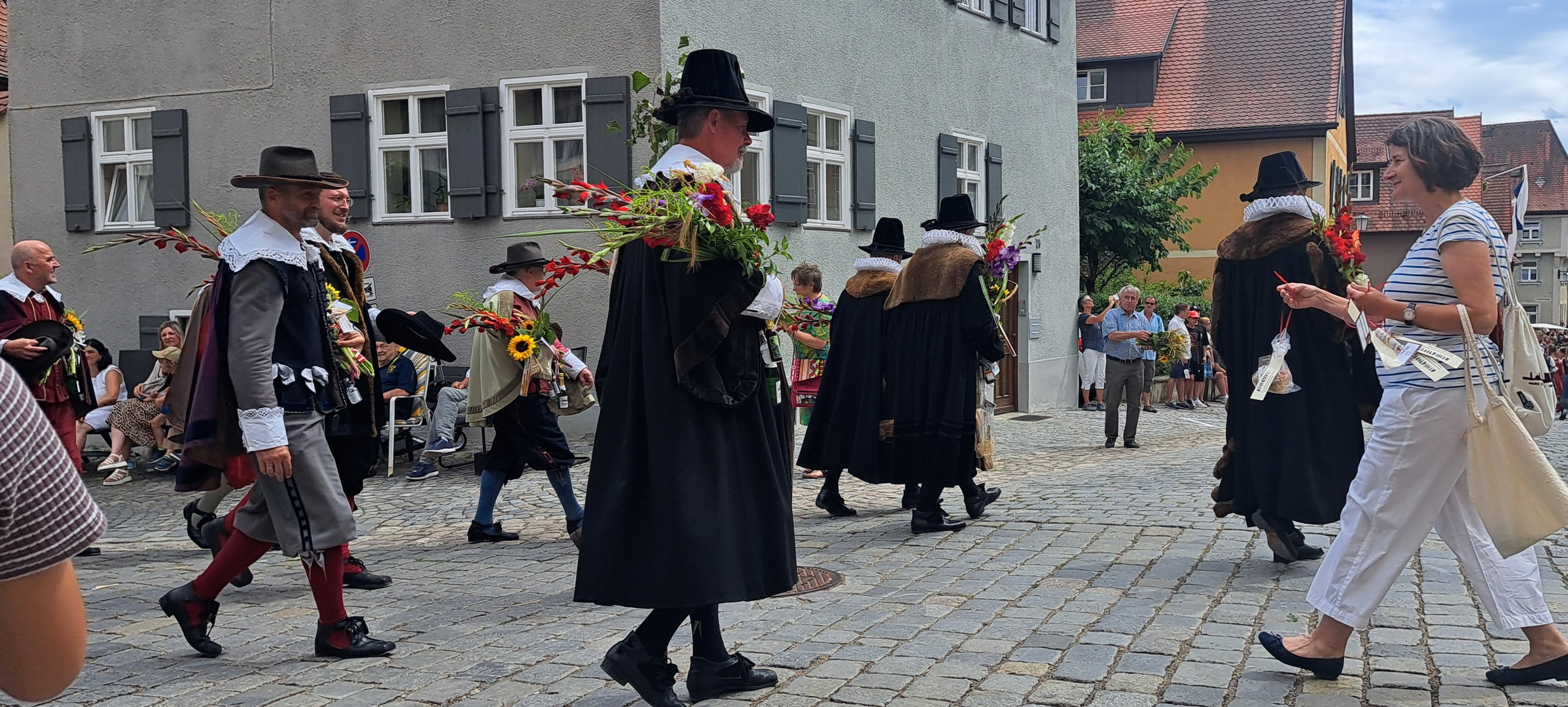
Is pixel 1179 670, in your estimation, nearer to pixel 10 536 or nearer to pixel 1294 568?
pixel 1294 568

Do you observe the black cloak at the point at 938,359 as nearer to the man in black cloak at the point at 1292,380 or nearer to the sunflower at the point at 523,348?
the man in black cloak at the point at 1292,380

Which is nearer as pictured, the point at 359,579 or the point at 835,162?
the point at 359,579

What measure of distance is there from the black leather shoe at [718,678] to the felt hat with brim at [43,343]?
17.1ft

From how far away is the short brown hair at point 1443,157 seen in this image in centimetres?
428

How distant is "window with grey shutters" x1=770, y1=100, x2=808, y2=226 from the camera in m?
14.8

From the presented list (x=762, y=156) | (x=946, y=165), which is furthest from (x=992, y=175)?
(x=762, y=156)

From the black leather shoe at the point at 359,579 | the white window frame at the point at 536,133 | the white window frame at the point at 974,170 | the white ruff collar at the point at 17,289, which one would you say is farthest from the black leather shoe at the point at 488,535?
the white window frame at the point at 974,170

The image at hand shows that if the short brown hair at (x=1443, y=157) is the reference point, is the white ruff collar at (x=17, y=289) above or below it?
below

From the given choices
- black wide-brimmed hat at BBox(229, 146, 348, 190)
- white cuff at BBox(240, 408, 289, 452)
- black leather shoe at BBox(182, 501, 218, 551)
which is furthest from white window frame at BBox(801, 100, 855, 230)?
white cuff at BBox(240, 408, 289, 452)

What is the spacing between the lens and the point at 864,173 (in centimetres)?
1647

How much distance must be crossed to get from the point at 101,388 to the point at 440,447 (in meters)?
3.82

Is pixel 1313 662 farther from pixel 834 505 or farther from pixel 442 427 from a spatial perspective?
pixel 442 427

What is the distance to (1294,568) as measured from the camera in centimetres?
656

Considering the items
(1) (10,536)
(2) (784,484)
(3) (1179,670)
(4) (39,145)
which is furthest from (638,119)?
(4) (39,145)
